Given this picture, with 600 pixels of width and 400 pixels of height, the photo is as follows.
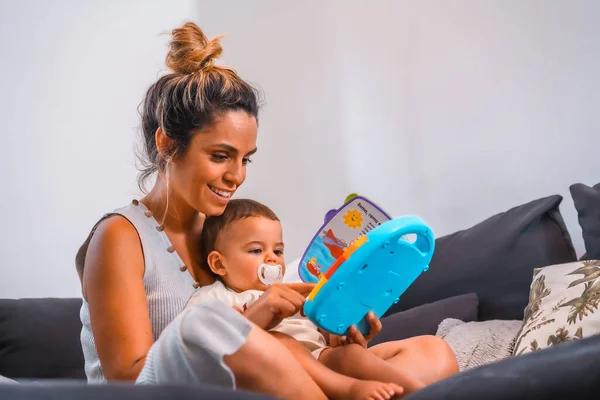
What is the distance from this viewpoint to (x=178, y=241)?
166cm

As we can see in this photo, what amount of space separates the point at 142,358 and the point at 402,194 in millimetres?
1432

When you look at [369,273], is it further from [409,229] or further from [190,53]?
[190,53]

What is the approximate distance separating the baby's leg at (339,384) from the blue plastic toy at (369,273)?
0.21 ft

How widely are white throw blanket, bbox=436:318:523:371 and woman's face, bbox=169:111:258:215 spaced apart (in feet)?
2.04

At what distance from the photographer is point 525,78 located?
93.0 inches

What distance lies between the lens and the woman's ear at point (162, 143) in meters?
1.62

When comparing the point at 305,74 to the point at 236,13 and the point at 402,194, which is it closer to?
the point at 236,13

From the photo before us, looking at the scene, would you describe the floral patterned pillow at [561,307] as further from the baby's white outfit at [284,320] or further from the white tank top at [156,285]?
the white tank top at [156,285]

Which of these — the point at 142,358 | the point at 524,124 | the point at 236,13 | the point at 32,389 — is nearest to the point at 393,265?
the point at 142,358

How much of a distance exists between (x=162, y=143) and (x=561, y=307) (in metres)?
0.90

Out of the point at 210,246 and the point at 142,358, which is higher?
the point at 210,246

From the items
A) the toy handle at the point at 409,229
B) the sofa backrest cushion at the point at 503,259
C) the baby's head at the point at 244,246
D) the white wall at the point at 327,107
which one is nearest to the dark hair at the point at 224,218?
the baby's head at the point at 244,246

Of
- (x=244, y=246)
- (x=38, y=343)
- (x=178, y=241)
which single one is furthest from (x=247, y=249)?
(x=38, y=343)

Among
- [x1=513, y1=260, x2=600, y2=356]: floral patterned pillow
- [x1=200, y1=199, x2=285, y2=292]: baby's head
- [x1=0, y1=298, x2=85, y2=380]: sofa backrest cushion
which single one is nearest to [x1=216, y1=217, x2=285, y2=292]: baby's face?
[x1=200, y1=199, x2=285, y2=292]: baby's head
